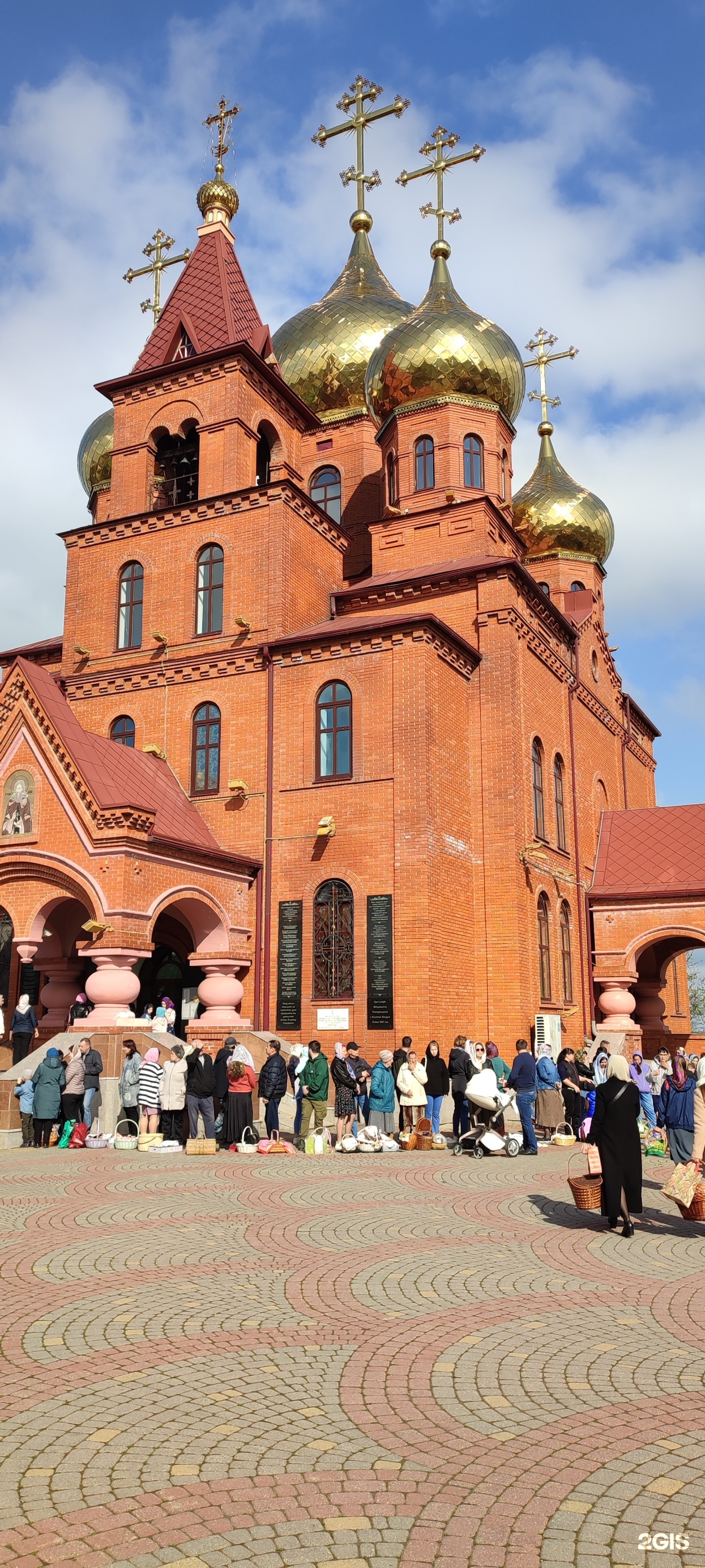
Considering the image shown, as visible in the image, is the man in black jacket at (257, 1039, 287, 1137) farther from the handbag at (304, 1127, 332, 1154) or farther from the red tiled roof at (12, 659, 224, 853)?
the red tiled roof at (12, 659, 224, 853)

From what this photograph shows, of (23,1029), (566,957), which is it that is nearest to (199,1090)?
(23,1029)

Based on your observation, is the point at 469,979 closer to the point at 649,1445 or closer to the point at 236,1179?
the point at 236,1179

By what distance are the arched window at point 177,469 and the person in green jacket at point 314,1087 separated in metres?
14.8

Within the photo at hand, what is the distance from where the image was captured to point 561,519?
3203 cm

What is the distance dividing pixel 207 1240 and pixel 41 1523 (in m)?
4.39

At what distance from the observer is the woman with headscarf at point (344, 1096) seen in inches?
569

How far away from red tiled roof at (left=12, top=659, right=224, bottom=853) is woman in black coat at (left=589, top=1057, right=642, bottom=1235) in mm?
10187

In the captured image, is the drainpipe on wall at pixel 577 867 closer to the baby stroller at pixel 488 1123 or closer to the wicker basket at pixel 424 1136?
the wicker basket at pixel 424 1136

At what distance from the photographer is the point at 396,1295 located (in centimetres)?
666

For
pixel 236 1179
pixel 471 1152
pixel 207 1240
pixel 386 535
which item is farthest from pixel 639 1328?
pixel 386 535

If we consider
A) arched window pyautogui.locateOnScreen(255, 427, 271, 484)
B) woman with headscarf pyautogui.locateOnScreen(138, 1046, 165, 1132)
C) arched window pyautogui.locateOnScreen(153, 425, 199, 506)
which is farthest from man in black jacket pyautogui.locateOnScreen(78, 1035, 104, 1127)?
arched window pyautogui.locateOnScreen(255, 427, 271, 484)

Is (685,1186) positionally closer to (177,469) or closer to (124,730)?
(124,730)

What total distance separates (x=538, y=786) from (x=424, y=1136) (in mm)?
10021

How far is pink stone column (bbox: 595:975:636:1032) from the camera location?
23.1 meters
